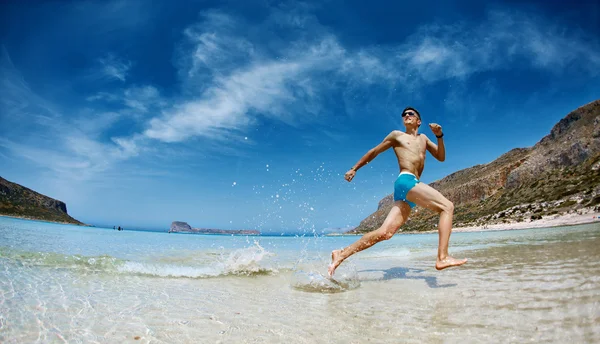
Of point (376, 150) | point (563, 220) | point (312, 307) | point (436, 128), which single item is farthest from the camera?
point (563, 220)

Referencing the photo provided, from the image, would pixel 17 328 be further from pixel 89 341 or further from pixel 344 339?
pixel 344 339

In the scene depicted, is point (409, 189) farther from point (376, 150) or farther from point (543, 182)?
point (543, 182)

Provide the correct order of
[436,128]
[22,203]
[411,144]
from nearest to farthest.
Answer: [411,144] < [436,128] < [22,203]

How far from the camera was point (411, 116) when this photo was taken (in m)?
5.68

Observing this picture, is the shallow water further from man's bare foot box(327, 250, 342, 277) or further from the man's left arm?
the man's left arm

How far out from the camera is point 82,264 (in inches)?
259

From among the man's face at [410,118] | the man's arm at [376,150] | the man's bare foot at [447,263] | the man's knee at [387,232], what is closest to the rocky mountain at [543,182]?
the man's face at [410,118]

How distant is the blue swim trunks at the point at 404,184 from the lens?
16.3ft

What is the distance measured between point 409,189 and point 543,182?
222ft

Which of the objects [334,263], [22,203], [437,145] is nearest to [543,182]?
[437,145]

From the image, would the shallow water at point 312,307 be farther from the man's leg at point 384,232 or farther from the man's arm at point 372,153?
the man's arm at point 372,153

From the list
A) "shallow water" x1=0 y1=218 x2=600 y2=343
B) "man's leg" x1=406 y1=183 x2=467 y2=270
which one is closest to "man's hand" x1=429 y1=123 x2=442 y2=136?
"man's leg" x1=406 y1=183 x2=467 y2=270

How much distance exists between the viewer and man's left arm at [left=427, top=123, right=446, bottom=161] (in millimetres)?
5406

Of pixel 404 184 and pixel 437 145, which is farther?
pixel 437 145
